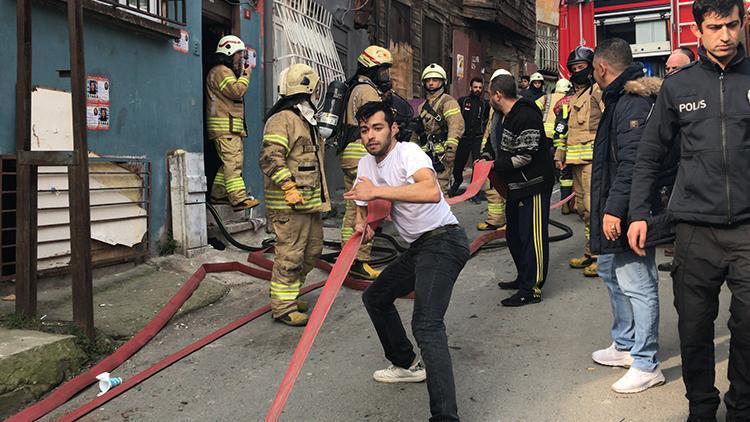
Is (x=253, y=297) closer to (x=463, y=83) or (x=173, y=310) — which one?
(x=173, y=310)

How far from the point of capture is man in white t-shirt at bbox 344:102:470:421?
3223 millimetres

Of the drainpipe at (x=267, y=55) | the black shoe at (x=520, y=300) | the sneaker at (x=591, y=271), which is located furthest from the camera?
the drainpipe at (x=267, y=55)

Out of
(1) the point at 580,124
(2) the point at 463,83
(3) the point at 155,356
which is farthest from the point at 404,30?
(3) the point at 155,356

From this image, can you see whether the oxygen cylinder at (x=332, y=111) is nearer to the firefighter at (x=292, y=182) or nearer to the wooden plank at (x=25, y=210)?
the firefighter at (x=292, y=182)

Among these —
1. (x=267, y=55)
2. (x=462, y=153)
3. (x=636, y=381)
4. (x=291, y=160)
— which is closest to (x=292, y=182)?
(x=291, y=160)

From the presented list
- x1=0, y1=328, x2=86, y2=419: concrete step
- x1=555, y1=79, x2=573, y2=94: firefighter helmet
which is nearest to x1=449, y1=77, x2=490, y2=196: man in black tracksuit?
x1=555, y1=79, x2=573, y2=94: firefighter helmet

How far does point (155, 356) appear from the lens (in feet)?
14.5

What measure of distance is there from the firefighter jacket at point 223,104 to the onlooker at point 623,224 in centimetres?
413

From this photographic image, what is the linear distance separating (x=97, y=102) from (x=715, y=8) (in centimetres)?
460

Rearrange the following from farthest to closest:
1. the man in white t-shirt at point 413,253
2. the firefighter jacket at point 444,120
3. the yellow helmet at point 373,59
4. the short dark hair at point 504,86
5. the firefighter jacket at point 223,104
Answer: the firefighter jacket at point 444,120, the firefighter jacket at point 223,104, the yellow helmet at point 373,59, the short dark hair at point 504,86, the man in white t-shirt at point 413,253

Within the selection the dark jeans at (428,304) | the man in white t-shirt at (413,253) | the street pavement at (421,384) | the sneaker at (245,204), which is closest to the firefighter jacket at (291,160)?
the street pavement at (421,384)

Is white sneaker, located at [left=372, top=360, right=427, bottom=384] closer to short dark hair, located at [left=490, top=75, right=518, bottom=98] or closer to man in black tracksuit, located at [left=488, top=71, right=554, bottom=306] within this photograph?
Result: man in black tracksuit, located at [left=488, top=71, right=554, bottom=306]

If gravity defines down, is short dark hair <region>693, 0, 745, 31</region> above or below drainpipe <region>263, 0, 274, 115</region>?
below

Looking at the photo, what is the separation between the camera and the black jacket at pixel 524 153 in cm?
535
